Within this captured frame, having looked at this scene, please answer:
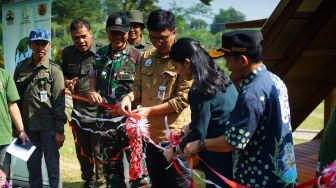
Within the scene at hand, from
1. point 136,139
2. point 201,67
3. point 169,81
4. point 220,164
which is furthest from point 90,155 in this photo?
point 201,67

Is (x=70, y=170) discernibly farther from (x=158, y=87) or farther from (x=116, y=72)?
(x=158, y=87)

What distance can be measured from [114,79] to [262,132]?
2.21 m

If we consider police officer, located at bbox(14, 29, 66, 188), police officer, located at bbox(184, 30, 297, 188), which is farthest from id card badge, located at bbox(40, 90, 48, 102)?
police officer, located at bbox(184, 30, 297, 188)

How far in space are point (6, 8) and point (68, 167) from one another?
2594 mm

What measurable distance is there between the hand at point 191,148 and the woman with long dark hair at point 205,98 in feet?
0.18

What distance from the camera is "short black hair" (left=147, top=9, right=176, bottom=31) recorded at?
11.1 ft

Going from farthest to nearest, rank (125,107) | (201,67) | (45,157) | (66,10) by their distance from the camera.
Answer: (66,10) < (45,157) < (125,107) < (201,67)

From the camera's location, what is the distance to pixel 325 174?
207 centimetres

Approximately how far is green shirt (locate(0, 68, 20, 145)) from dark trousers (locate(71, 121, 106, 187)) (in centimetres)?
71

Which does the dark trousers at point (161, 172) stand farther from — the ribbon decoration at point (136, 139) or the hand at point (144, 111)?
the hand at point (144, 111)

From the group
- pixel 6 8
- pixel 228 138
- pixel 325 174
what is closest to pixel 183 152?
pixel 228 138

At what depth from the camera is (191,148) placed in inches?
105

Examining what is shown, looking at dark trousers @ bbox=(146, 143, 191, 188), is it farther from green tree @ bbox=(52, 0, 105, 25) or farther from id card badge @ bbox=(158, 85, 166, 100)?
green tree @ bbox=(52, 0, 105, 25)

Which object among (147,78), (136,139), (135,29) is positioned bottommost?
(136,139)
